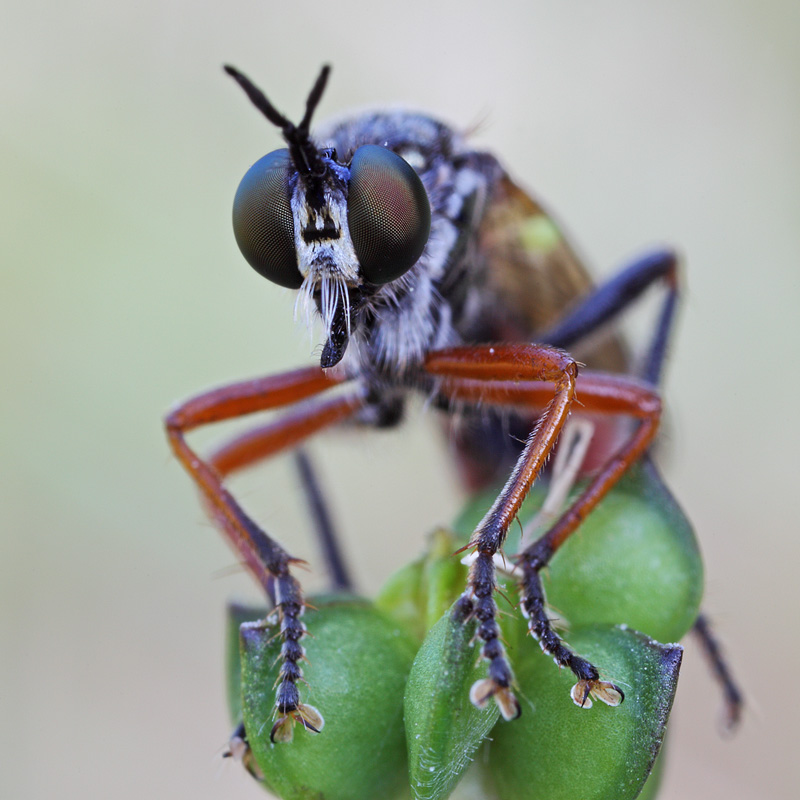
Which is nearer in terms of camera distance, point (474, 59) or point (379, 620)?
point (379, 620)

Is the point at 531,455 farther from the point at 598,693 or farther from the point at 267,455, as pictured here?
the point at 267,455

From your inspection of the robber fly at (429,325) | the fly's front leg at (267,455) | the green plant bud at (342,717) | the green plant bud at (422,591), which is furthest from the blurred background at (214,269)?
the green plant bud at (342,717)

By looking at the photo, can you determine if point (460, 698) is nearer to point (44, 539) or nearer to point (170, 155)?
point (44, 539)

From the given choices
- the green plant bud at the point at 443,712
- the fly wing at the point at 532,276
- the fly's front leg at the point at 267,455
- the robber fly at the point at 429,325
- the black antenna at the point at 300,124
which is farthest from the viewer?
the fly wing at the point at 532,276

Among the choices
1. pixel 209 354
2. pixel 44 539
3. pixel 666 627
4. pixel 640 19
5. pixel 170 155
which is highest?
pixel 640 19

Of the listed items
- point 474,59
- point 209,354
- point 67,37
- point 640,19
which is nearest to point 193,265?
point 209,354

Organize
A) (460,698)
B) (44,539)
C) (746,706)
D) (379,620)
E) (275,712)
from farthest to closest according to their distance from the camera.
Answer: (44,539) → (746,706) → (379,620) → (275,712) → (460,698)

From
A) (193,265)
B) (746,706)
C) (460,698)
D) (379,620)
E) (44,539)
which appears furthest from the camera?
(193,265)

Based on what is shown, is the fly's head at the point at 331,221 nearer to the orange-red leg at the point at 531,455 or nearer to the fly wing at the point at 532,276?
the orange-red leg at the point at 531,455
